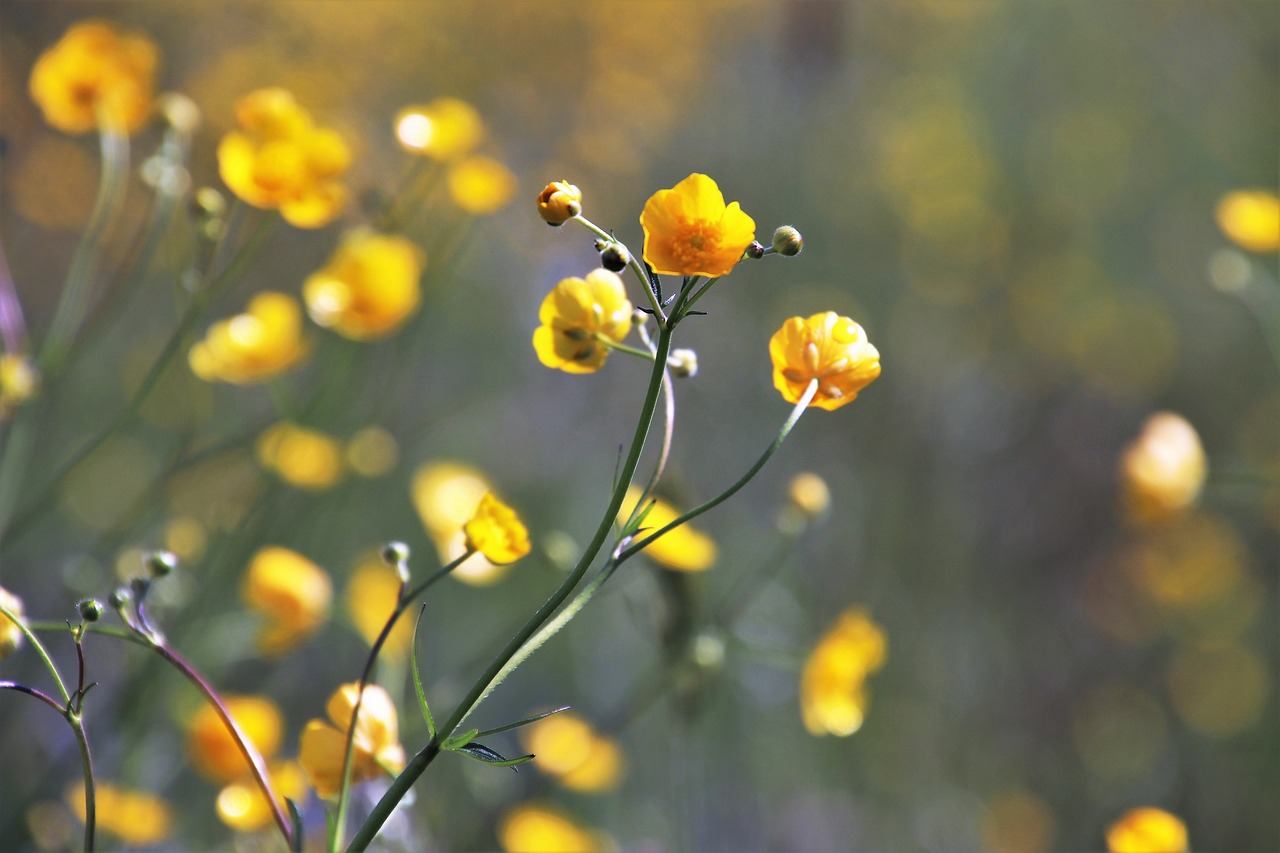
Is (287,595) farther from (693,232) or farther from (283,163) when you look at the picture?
(693,232)

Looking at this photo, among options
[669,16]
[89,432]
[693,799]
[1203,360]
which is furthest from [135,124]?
[669,16]

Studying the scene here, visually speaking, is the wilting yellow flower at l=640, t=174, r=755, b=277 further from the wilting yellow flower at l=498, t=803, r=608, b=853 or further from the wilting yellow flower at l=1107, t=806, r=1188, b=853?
the wilting yellow flower at l=498, t=803, r=608, b=853

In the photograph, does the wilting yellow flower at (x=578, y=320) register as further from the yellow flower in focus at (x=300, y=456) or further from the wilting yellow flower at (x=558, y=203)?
the yellow flower in focus at (x=300, y=456)

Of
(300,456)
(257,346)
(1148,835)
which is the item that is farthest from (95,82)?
(1148,835)

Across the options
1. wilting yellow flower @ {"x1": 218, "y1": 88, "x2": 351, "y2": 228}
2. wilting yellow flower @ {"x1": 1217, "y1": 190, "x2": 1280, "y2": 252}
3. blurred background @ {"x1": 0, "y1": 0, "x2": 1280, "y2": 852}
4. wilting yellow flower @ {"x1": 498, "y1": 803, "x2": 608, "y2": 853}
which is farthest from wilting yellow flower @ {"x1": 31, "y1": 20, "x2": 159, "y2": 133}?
wilting yellow flower @ {"x1": 1217, "y1": 190, "x2": 1280, "y2": 252}

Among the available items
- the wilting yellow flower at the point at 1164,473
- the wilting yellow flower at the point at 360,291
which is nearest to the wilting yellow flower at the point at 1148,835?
the wilting yellow flower at the point at 1164,473

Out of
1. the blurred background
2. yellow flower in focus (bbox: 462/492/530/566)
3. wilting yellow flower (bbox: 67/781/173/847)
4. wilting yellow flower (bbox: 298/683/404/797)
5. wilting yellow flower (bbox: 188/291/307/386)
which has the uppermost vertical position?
yellow flower in focus (bbox: 462/492/530/566)

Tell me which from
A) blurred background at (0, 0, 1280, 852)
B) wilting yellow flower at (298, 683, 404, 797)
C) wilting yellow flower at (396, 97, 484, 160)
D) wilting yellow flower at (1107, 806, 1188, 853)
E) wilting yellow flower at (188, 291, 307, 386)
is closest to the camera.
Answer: wilting yellow flower at (298, 683, 404, 797)
